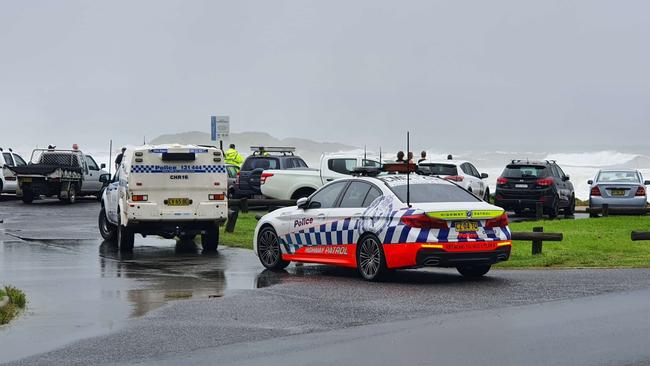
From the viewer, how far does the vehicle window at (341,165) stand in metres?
37.1

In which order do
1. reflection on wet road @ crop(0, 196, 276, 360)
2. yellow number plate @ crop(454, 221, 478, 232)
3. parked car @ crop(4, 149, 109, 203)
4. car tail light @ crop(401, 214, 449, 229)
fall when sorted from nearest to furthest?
reflection on wet road @ crop(0, 196, 276, 360), car tail light @ crop(401, 214, 449, 229), yellow number plate @ crop(454, 221, 478, 232), parked car @ crop(4, 149, 109, 203)

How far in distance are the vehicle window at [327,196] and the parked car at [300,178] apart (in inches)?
690

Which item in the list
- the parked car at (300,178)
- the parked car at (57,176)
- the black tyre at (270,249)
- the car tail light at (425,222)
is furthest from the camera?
the parked car at (57,176)

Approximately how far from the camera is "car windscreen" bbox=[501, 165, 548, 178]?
1421 inches

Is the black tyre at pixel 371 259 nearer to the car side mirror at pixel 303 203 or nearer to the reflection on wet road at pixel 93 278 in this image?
the reflection on wet road at pixel 93 278

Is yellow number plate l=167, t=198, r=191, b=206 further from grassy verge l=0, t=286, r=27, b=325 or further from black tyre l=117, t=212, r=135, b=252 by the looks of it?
grassy verge l=0, t=286, r=27, b=325

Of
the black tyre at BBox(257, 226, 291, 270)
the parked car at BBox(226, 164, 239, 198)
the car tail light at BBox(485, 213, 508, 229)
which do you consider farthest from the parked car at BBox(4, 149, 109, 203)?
the car tail light at BBox(485, 213, 508, 229)

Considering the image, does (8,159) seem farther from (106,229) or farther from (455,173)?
(106,229)

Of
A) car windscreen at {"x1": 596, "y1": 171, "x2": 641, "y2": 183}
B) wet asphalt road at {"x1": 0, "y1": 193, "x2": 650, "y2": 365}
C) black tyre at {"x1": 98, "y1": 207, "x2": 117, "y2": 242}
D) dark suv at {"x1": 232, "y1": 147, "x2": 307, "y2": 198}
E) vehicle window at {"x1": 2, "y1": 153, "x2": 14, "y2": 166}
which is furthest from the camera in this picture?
vehicle window at {"x1": 2, "y1": 153, "x2": 14, "y2": 166}

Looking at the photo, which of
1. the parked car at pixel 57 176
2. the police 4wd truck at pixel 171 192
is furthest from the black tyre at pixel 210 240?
the parked car at pixel 57 176

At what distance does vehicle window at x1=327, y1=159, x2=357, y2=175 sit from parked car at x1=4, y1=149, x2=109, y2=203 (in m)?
8.77

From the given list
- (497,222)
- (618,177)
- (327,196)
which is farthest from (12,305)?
(618,177)

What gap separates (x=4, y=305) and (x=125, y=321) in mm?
1662

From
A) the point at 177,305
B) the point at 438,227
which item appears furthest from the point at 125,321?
the point at 438,227
